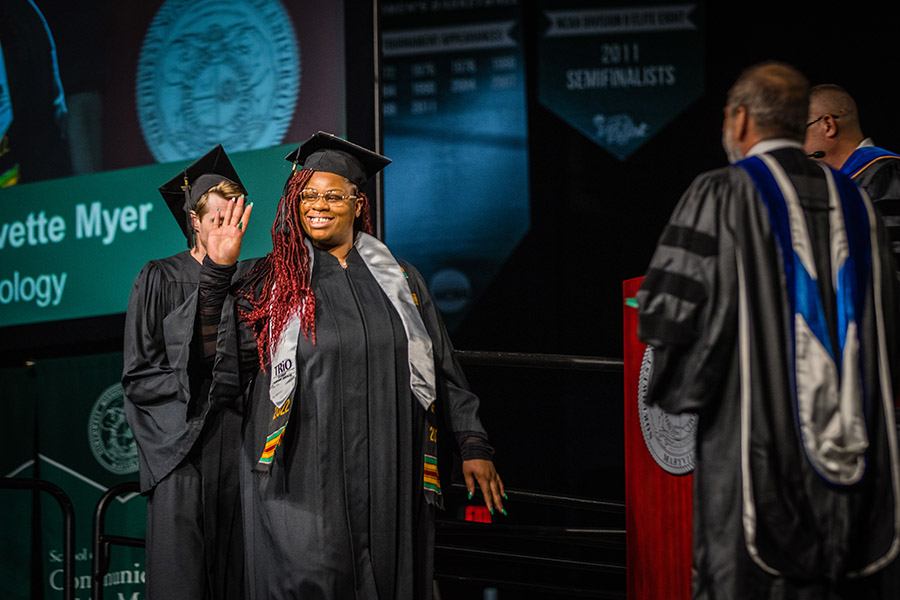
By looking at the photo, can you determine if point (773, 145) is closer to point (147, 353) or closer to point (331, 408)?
point (331, 408)

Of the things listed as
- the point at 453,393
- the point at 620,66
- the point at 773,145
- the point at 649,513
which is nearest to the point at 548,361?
the point at 453,393

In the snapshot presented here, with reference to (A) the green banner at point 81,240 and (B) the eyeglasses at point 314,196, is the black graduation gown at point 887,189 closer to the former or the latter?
(B) the eyeglasses at point 314,196

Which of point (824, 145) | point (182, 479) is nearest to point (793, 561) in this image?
point (824, 145)

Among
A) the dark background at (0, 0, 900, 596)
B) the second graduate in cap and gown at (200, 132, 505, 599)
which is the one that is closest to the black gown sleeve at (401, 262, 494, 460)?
the second graduate in cap and gown at (200, 132, 505, 599)

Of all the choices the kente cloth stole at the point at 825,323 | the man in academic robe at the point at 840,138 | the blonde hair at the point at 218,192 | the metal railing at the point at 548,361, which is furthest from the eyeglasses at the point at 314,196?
the man in academic robe at the point at 840,138

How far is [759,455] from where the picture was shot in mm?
2334

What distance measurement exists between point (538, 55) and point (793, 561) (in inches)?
183

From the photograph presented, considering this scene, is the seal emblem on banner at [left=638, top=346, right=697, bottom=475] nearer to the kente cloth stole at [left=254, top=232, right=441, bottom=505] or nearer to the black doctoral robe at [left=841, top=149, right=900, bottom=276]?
the kente cloth stole at [left=254, top=232, right=441, bottom=505]

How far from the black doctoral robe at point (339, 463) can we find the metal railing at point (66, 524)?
1.52 meters

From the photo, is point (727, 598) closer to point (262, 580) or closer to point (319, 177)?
point (262, 580)

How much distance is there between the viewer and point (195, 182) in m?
4.14

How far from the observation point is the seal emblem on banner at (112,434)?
5035 mm

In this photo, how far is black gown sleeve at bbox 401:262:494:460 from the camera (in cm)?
327

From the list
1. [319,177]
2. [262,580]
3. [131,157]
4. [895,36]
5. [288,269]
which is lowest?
[262,580]
